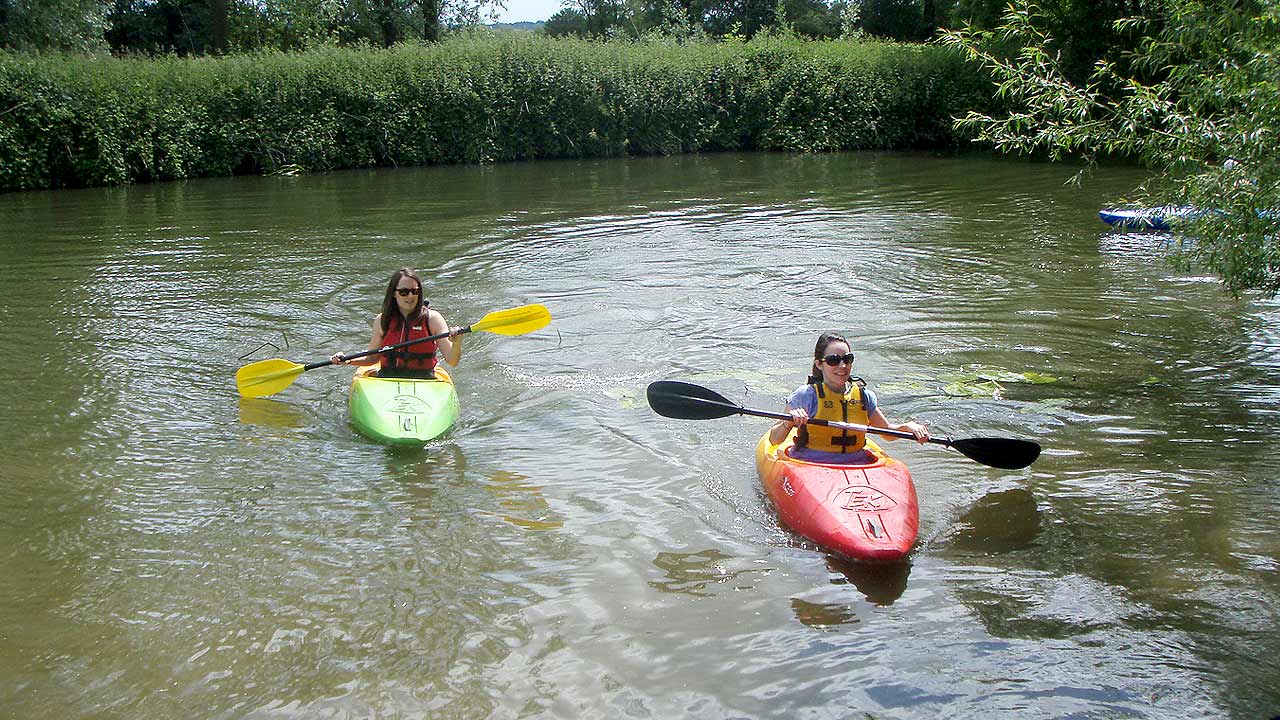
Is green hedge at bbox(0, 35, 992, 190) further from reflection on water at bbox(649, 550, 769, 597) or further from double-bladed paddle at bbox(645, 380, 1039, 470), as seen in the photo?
reflection on water at bbox(649, 550, 769, 597)

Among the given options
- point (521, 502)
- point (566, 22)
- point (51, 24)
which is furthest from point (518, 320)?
point (566, 22)

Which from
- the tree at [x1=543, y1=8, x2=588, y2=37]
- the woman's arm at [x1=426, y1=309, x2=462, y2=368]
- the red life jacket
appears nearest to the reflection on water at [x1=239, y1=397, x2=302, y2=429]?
the red life jacket

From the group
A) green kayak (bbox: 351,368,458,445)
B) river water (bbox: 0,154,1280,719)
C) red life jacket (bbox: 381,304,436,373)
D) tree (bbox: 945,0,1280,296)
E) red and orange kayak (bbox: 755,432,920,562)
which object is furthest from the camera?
red life jacket (bbox: 381,304,436,373)

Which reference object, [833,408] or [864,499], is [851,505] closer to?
[864,499]

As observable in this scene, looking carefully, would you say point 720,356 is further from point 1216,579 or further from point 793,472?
point 1216,579

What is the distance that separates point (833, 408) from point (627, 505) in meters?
1.29

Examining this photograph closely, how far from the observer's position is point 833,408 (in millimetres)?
6230

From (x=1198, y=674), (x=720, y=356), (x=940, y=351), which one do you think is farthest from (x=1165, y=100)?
(x=1198, y=674)

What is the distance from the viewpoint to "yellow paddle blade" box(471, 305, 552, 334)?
859 cm

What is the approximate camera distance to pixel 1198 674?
14.6 feet

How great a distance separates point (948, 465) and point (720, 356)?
279cm

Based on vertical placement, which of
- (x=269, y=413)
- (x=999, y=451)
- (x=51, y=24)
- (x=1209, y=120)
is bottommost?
(x=269, y=413)

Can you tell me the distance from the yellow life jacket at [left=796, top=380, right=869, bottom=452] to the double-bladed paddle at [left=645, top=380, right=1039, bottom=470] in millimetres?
60

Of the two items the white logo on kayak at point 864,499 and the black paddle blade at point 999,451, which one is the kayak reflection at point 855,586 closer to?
the white logo on kayak at point 864,499
